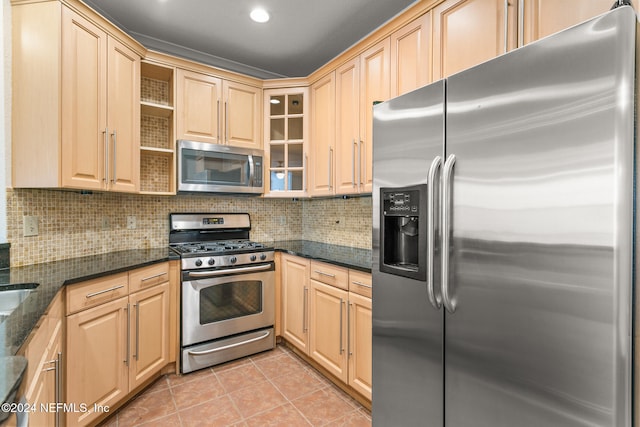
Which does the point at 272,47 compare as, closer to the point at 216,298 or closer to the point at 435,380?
the point at 216,298

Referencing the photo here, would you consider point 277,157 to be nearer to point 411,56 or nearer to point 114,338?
point 411,56

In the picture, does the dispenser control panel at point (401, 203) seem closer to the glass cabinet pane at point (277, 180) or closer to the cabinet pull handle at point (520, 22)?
the cabinet pull handle at point (520, 22)

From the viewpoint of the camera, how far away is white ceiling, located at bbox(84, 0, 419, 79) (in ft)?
7.36

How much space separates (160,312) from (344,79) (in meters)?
2.24

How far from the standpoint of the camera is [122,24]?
2512mm

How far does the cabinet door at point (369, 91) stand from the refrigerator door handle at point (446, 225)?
105 cm

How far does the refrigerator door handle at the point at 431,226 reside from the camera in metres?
1.18

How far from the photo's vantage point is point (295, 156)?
119 inches

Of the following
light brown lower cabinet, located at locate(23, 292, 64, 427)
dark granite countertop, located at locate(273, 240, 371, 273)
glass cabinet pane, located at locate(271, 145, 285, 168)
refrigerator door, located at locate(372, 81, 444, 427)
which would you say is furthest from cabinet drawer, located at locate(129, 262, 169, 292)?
refrigerator door, located at locate(372, 81, 444, 427)

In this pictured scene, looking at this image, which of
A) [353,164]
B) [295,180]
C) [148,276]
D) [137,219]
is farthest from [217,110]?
[148,276]

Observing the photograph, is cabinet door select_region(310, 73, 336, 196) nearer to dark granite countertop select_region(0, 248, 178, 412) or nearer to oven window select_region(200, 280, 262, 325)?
oven window select_region(200, 280, 262, 325)

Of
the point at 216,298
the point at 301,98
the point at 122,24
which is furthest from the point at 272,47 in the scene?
the point at 216,298

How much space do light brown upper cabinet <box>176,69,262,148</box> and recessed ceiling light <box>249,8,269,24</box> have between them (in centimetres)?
62

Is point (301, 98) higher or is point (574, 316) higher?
point (301, 98)
